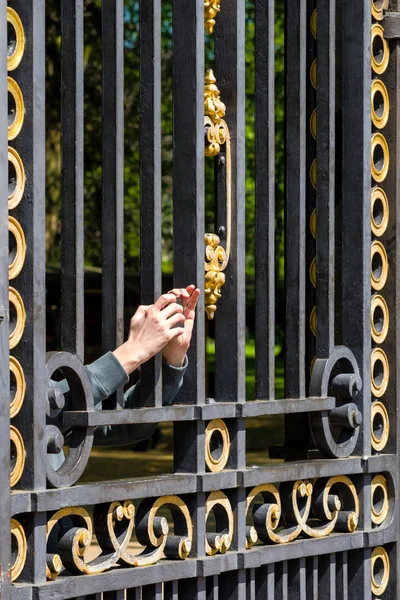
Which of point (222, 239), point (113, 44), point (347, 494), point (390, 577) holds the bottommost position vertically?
point (390, 577)

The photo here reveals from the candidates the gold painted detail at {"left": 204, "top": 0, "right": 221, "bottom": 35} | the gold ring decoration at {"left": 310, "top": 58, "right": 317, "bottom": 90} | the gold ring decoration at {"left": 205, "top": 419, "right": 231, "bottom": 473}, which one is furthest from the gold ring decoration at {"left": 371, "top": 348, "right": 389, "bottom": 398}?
the gold painted detail at {"left": 204, "top": 0, "right": 221, "bottom": 35}

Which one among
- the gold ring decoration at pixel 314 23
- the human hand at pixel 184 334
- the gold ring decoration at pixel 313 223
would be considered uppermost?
the gold ring decoration at pixel 314 23

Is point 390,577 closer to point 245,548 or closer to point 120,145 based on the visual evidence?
point 245,548

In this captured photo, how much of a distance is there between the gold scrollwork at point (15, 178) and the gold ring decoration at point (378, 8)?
179cm

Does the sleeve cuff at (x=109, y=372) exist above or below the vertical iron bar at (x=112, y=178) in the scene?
below

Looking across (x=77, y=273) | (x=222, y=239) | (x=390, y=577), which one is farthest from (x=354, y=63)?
(x=390, y=577)

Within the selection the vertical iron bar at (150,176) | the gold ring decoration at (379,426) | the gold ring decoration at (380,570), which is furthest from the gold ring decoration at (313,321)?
the vertical iron bar at (150,176)

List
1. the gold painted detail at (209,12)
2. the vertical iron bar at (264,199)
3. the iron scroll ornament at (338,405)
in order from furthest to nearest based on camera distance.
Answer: the iron scroll ornament at (338,405), the vertical iron bar at (264,199), the gold painted detail at (209,12)

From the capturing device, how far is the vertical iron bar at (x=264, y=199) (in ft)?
14.2

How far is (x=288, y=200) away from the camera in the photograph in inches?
176

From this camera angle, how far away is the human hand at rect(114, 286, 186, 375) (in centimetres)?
385

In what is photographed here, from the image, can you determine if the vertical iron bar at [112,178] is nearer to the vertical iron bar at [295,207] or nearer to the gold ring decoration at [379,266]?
the vertical iron bar at [295,207]

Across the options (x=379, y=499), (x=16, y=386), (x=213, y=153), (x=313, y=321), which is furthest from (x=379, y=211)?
(x=16, y=386)

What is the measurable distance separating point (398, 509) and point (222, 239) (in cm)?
130
